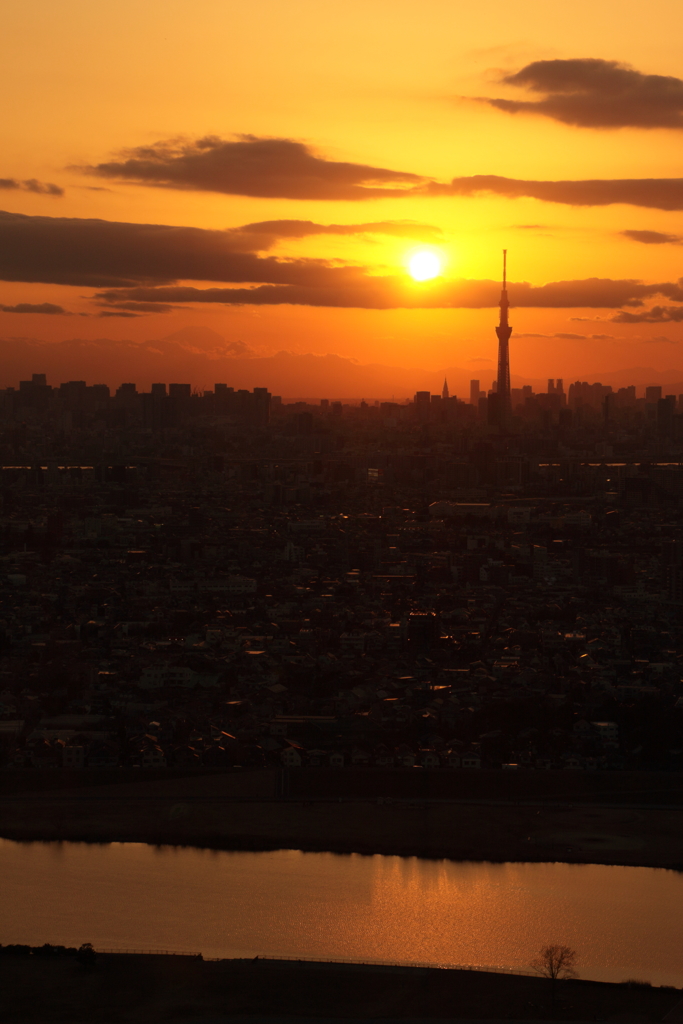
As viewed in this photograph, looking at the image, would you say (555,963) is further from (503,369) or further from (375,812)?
(503,369)

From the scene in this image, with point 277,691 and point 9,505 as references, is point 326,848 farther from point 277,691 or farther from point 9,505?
point 9,505

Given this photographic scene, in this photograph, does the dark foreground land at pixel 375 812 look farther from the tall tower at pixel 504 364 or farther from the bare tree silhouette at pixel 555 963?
the tall tower at pixel 504 364

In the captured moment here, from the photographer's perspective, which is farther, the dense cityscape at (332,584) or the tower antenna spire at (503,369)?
the tower antenna spire at (503,369)

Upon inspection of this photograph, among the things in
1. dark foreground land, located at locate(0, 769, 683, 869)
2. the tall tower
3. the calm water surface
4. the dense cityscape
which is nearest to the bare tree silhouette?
the calm water surface

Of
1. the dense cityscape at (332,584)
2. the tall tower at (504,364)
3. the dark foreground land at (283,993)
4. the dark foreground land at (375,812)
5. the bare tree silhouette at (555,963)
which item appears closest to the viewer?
the dark foreground land at (283,993)

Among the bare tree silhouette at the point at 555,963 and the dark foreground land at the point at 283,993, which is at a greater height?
the dark foreground land at the point at 283,993

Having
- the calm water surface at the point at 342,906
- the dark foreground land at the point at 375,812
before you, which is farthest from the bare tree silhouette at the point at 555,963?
the dark foreground land at the point at 375,812

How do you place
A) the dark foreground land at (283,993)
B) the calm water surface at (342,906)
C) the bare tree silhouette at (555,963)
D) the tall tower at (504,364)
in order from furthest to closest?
the tall tower at (504,364), the calm water surface at (342,906), the bare tree silhouette at (555,963), the dark foreground land at (283,993)
